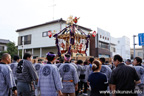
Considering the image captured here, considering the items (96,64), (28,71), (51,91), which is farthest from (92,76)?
(28,71)

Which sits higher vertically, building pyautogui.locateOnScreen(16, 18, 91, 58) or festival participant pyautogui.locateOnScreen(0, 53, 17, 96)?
building pyautogui.locateOnScreen(16, 18, 91, 58)

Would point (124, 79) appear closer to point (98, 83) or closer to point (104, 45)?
point (98, 83)

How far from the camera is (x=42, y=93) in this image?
3.91 m

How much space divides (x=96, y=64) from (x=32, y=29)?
81.4 ft

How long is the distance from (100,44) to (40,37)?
13686 millimetres

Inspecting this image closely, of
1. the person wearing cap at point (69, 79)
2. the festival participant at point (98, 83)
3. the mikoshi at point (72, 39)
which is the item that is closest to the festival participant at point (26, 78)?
the person wearing cap at point (69, 79)

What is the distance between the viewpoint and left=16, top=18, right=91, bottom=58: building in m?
22.9

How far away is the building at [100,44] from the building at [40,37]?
3666 millimetres

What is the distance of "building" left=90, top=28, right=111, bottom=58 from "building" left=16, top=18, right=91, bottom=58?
3.67m

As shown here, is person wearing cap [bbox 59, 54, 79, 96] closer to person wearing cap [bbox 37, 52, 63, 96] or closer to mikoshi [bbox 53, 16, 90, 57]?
person wearing cap [bbox 37, 52, 63, 96]

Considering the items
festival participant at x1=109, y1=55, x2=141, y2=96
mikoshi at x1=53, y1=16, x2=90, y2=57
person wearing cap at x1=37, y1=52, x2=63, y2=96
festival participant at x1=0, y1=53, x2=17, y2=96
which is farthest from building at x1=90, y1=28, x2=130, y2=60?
festival participant at x1=0, y1=53, x2=17, y2=96

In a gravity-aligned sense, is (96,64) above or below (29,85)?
above

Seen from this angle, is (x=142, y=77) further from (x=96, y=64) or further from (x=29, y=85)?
(x=29, y=85)

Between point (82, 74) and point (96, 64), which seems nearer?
point (96, 64)
